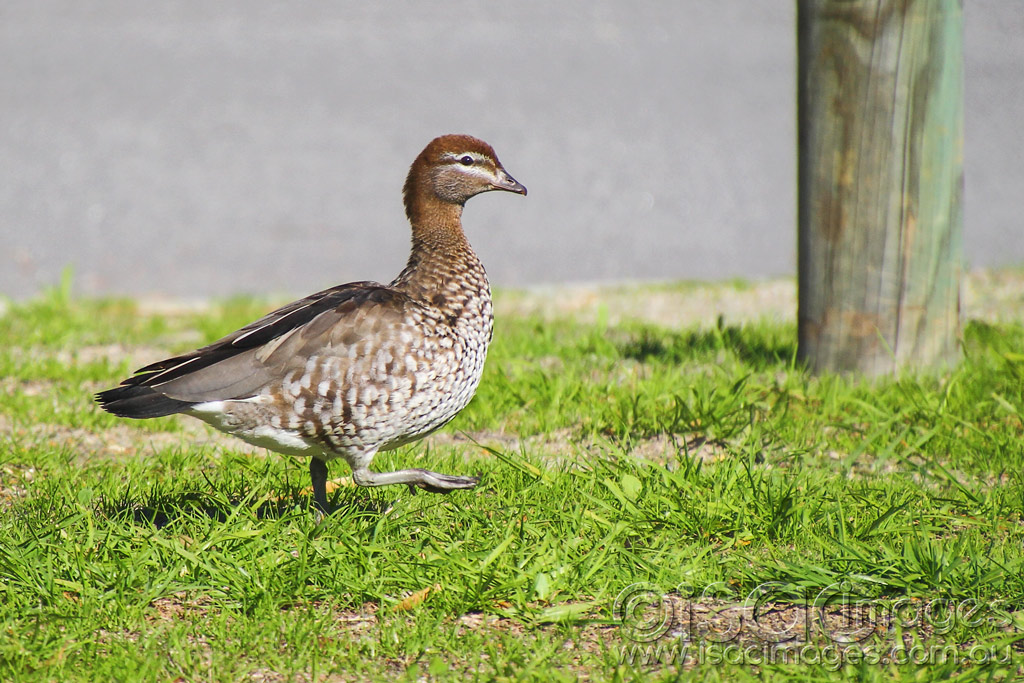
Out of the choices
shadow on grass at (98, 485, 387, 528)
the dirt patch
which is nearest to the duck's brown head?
shadow on grass at (98, 485, 387, 528)

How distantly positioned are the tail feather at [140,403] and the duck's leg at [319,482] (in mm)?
544

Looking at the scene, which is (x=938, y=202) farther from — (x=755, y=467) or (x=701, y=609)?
(x=701, y=609)

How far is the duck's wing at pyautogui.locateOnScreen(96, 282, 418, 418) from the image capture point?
3.56m

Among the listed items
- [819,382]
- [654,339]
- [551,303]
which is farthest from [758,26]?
[819,382]

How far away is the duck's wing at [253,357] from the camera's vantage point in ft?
11.7

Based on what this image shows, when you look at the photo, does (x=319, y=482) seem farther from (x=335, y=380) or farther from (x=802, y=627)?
(x=802, y=627)

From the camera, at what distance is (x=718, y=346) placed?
5.77 meters

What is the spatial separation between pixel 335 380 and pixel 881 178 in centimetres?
280

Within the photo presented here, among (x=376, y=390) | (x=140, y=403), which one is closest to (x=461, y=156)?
(x=376, y=390)

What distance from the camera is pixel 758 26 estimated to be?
12414 millimetres

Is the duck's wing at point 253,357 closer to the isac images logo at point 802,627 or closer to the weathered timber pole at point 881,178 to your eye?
the isac images logo at point 802,627

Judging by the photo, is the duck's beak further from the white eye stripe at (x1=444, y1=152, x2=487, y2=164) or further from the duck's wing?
the duck's wing

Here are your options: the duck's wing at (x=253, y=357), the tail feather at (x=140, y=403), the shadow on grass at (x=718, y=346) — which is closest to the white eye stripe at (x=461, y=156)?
the duck's wing at (x=253, y=357)

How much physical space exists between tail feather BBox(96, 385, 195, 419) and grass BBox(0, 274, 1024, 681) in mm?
356
